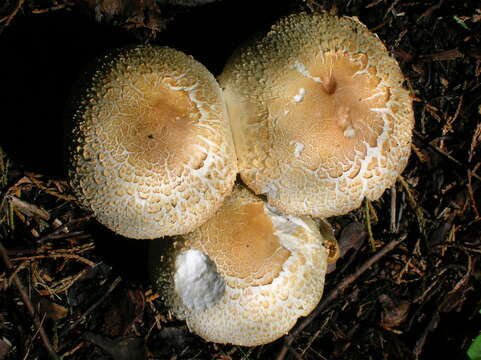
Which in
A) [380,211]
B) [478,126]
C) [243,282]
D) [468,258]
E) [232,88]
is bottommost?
[468,258]

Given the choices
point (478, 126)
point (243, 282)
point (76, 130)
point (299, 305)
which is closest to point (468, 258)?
point (478, 126)

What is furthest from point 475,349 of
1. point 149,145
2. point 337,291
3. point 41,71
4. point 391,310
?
point 41,71

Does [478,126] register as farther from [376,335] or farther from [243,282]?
[243,282]

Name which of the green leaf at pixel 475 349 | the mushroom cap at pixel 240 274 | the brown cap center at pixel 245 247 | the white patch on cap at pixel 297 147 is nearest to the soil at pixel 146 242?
the green leaf at pixel 475 349

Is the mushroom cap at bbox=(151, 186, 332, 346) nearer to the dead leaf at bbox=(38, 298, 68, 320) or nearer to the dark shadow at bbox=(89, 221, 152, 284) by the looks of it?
the dark shadow at bbox=(89, 221, 152, 284)

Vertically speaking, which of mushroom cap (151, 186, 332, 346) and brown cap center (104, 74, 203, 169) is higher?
brown cap center (104, 74, 203, 169)

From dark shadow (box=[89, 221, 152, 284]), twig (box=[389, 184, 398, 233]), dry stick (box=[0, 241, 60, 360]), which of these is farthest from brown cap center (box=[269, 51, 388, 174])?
dry stick (box=[0, 241, 60, 360])

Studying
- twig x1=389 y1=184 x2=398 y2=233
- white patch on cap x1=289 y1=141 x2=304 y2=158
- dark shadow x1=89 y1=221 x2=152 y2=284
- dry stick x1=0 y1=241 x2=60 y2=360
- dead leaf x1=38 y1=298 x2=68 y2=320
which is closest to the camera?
white patch on cap x1=289 y1=141 x2=304 y2=158

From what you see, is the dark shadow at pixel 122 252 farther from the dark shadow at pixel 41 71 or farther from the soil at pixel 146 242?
the dark shadow at pixel 41 71
